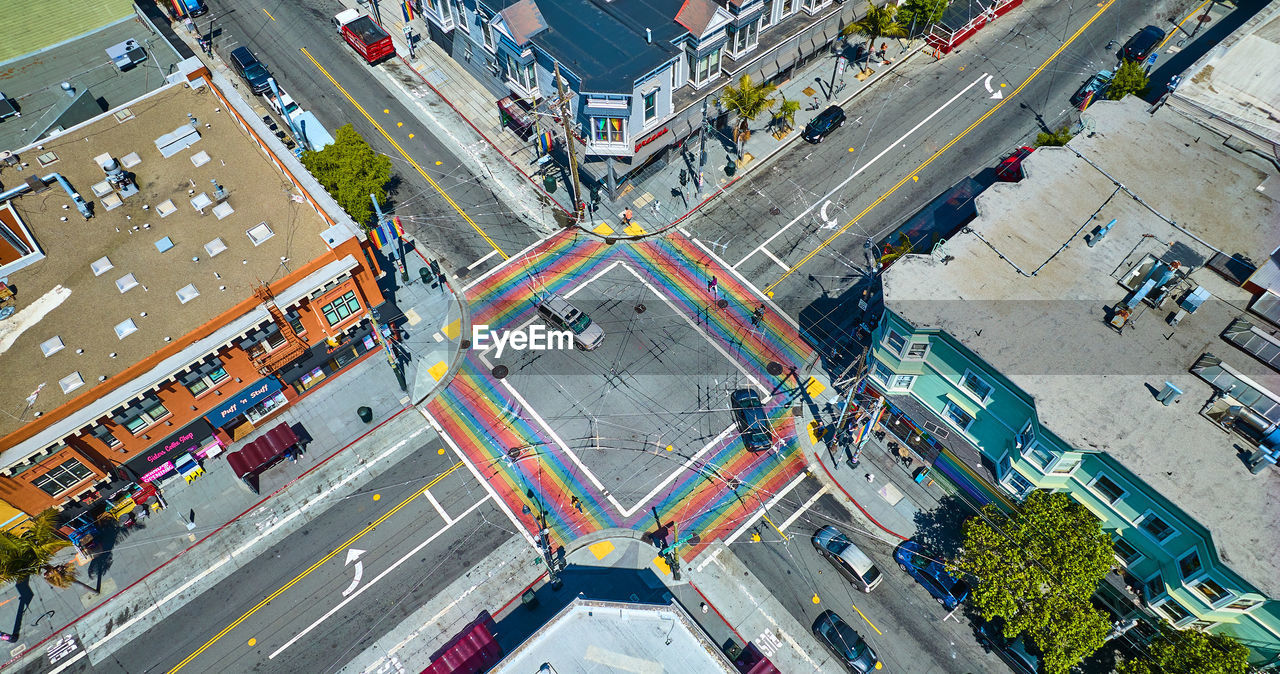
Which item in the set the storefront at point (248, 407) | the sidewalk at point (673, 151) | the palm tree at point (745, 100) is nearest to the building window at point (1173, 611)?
the sidewalk at point (673, 151)

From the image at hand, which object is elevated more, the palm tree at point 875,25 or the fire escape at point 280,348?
the fire escape at point 280,348

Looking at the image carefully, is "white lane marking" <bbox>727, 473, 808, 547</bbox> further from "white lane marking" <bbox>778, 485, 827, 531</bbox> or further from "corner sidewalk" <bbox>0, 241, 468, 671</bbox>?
"corner sidewalk" <bbox>0, 241, 468, 671</bbox>

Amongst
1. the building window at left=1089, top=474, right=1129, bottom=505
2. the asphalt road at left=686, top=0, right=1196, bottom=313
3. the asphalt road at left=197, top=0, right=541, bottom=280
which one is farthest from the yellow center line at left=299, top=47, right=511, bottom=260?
the building window at left=1089, top=474, right=1129, bottom=505

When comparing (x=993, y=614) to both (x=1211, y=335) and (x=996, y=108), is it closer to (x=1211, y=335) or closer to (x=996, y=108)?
(x=1211, y=335)

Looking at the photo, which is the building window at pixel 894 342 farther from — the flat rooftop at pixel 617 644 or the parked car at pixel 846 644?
the flat rooftop at pixel 617 644

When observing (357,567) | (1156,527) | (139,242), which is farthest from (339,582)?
(1156,527)

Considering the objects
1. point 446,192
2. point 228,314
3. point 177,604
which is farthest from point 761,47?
point 177,604

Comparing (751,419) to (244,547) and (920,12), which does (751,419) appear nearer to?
(244,547)
